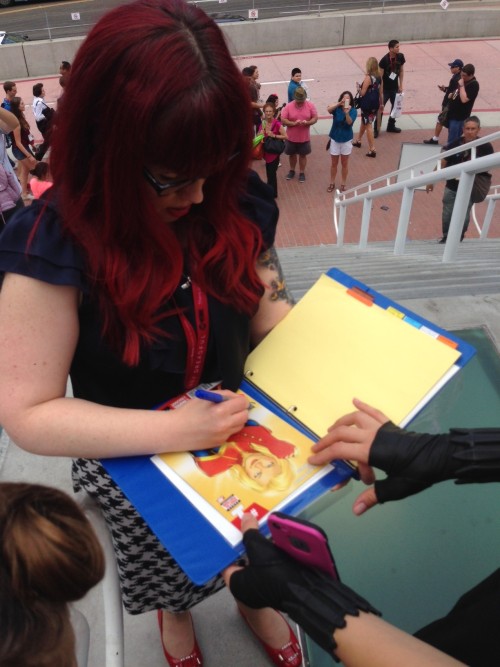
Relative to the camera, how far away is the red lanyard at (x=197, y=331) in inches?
52.1

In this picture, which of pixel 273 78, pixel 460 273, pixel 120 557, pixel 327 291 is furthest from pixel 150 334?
pixel 273 78

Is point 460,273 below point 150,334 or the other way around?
below

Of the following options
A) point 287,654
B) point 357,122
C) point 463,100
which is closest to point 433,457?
point 287,654

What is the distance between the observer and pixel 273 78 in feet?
42.2

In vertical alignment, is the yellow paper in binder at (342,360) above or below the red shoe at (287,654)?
above

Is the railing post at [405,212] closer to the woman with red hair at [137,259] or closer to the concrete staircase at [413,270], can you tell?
the concrete staircase at [413,270]

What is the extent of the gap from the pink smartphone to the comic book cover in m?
0.09

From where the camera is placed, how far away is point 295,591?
111cm

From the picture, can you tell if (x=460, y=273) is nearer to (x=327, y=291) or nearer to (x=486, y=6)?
(x=327, y=291)

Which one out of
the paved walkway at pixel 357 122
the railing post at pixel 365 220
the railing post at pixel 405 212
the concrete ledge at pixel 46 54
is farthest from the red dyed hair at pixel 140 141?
the concrete ledge at pixel 46 54

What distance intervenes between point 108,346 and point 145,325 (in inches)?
3.8

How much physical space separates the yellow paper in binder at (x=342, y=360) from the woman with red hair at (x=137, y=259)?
11 cm

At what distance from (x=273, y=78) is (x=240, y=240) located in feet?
42.0

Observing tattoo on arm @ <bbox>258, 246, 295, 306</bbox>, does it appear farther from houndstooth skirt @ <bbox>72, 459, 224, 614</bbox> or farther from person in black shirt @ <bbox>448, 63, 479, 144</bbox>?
person in black shirt @ <bbox>448, 63, 479, 144</bbox>
